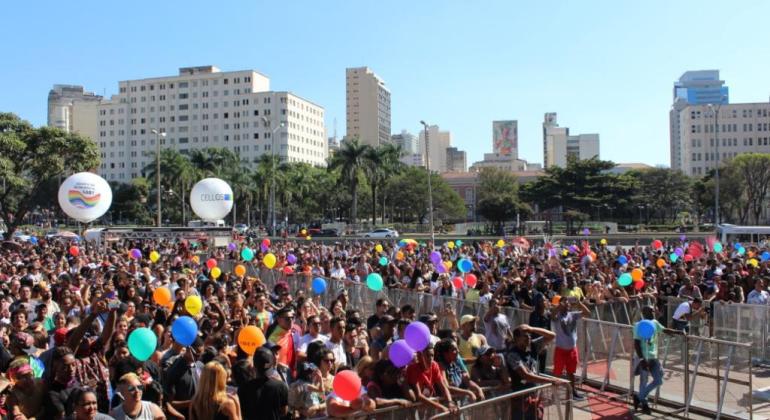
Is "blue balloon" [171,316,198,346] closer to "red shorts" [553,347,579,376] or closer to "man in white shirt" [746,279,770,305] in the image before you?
"red shorts" [553,347,579,376]

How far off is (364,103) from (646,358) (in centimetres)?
17630

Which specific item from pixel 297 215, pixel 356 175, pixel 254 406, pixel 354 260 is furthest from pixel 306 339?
pixel 297 215

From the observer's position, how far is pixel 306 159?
14300 cm

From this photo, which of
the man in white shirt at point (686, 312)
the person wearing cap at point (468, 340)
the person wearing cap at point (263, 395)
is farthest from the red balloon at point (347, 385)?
the man in white shirt at point (686, 312)

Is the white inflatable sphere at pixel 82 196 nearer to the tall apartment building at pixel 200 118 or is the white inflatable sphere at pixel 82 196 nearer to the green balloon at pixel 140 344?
the green balloon at pixel 140 344

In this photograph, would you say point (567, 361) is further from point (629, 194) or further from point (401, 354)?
point (629, 194)

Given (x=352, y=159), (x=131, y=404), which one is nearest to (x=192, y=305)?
(x=131, y=404)

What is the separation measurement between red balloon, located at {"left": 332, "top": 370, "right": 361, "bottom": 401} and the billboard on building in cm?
19491

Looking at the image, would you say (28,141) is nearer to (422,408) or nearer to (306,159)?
(422,408)

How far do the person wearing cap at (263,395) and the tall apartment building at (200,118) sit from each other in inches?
5010

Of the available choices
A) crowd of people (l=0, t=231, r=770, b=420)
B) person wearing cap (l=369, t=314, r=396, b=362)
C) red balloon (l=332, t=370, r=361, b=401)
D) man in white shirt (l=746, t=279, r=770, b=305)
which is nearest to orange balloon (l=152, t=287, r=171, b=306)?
crowd of people (l=0, t=231, r=770, b=420)

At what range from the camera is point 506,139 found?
650 feet

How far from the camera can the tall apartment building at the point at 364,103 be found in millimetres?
182500

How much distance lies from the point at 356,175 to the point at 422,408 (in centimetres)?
6251
